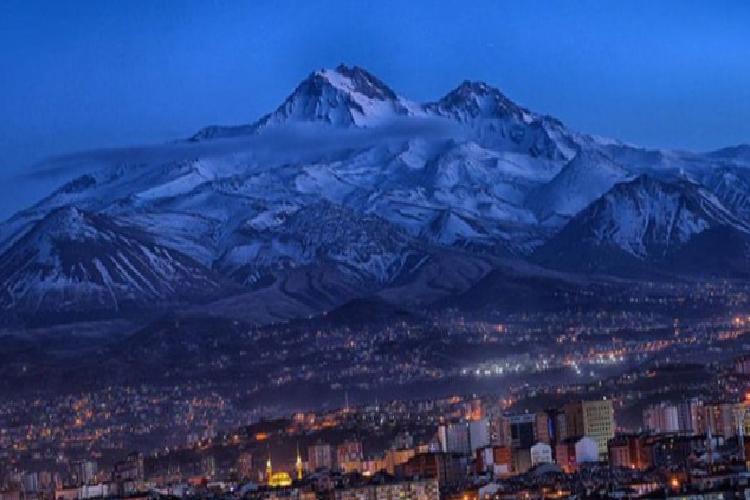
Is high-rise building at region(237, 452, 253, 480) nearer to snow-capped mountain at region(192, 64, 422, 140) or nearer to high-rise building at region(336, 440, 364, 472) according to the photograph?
high-rise building at region(336, 440, 364, 472)

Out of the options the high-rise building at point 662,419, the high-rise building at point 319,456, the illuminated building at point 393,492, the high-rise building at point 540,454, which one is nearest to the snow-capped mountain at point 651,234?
the high-rise building at point 662,419

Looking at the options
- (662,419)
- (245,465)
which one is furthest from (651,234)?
(662,419)

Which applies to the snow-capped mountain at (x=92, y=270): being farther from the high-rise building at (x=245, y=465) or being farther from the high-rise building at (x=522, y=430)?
the high-rise building at (x=522, y=430)

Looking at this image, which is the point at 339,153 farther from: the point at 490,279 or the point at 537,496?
the point at 537,496

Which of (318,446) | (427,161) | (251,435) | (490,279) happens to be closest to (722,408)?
(318,446)

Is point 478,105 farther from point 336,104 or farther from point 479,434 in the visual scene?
point 479,434

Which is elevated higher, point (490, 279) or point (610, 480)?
point (490, 279)
